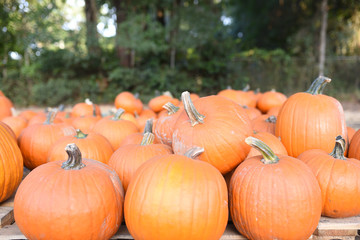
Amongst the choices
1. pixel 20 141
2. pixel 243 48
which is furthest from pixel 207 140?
pixel 243 48

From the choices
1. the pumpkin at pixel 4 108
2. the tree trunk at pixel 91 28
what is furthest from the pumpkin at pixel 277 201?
the tree trunk at pixel 91 28

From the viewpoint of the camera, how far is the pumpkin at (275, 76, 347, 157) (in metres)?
2.25

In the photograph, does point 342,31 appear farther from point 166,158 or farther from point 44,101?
point 166,158

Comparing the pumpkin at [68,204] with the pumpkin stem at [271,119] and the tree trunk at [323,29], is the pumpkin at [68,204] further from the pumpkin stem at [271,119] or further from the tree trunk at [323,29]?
the tree trunk at [323,29]

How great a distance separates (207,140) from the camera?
5.72 ft

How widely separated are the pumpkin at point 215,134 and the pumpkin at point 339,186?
0.52 m

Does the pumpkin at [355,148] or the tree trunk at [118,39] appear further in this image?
the tree trunk at [118,39]

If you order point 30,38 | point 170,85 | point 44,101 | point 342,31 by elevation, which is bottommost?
point 44,101

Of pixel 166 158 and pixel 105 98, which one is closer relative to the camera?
pixel 166 158

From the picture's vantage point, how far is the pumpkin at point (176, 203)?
1386 mm

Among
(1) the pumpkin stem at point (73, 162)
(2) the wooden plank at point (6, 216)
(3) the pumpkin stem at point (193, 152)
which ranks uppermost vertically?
(3) the pumpkin stem at point (193, 152)

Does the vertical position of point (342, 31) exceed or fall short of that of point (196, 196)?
it exceeds it

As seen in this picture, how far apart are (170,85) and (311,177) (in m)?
8.88

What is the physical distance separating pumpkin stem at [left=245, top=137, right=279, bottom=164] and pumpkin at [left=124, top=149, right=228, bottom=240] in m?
0.29
